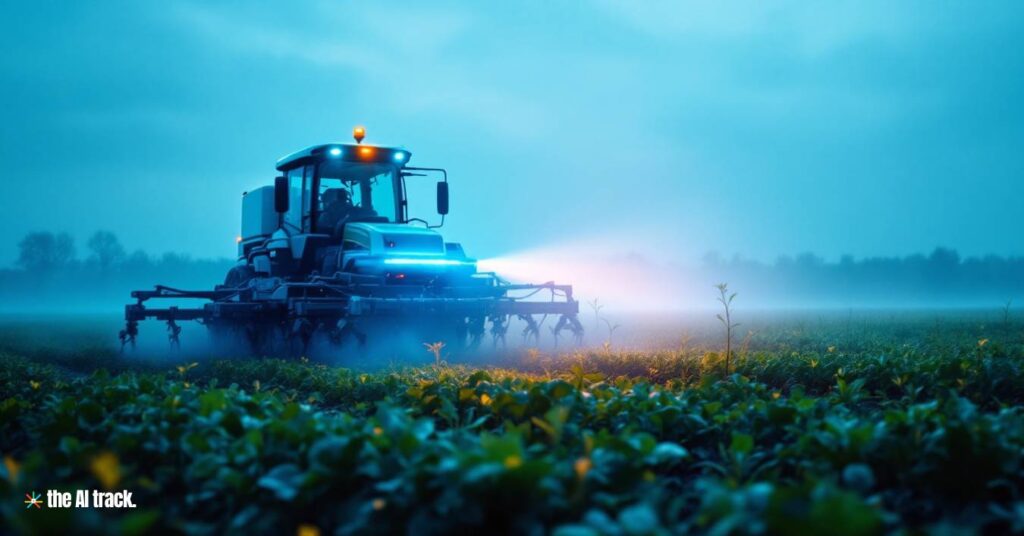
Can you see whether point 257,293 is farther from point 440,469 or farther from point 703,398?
point 440,469

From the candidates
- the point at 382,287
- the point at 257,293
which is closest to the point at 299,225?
the point at 257,293

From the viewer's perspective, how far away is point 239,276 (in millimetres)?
17453

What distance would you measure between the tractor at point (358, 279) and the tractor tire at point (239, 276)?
2.90 feet

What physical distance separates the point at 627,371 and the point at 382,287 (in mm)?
4730

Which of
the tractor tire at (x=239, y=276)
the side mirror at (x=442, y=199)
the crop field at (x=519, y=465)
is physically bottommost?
the crop field at (x=519, y=465)

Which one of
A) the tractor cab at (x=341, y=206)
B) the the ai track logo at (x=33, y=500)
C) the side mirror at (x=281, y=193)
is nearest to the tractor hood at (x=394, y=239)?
the tractor cab at (x=341, y=206)

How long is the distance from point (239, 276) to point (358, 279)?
5587 mm

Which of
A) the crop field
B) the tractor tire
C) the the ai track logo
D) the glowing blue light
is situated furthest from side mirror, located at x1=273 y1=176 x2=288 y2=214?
the the ai track logo

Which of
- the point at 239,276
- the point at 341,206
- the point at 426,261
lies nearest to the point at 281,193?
the point at 341,206

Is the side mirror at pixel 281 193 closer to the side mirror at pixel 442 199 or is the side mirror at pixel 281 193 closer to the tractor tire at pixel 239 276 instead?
the side mirror at pixel 442 199

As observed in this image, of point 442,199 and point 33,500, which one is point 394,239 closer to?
point 442,199

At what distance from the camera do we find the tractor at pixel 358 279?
42.1 ft

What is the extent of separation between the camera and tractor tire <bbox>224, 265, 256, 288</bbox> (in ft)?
55.6

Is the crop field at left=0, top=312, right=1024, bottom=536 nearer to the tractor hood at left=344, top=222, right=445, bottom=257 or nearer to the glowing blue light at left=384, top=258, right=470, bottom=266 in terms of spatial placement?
the glowing blue light at left=384, top=258, right=470, bottom=266
